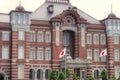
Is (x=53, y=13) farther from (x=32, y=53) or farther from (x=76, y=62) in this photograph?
(x=76, y=62)

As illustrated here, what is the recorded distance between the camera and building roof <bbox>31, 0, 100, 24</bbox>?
219 ft

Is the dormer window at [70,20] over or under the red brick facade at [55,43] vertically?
over

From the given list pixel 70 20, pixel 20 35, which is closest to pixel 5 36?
pixel 20 35

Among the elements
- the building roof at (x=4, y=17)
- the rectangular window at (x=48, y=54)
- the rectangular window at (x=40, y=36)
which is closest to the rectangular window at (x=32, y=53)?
the rectangular window at (x=40, y=36)

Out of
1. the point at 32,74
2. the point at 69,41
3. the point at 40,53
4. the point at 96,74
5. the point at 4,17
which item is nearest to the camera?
the point at 32,74

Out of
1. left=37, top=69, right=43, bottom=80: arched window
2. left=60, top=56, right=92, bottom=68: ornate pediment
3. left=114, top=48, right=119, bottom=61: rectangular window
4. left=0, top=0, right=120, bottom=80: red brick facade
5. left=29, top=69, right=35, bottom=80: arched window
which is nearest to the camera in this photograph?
left=0, top=0, right=120, bottom=80: red brick facade

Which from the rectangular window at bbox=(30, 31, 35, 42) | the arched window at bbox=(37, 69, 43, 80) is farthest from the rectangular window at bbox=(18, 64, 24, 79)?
the rectangular window at bbox=(30, 31, 35, 42)

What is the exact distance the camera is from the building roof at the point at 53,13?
6669cm

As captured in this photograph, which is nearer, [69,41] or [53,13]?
[69,41]

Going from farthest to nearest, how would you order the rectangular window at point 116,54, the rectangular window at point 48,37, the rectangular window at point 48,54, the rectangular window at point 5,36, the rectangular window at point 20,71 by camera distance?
the rectangular window at point 116,54 < the rectangular window at point 48,37 < the rectangular window at point 48,54 < the rectangular window at point 5,36 < the rectangular window at point 20,71

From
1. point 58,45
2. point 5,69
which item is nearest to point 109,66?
point 58,45

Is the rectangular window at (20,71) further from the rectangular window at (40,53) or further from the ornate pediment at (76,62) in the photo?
the ornate pediment at (76,62)

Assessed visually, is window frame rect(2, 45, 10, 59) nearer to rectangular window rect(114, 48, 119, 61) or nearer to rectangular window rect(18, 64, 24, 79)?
rectangular window rect(18, 64, 24, 79)

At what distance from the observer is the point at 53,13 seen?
68250 millimetres
